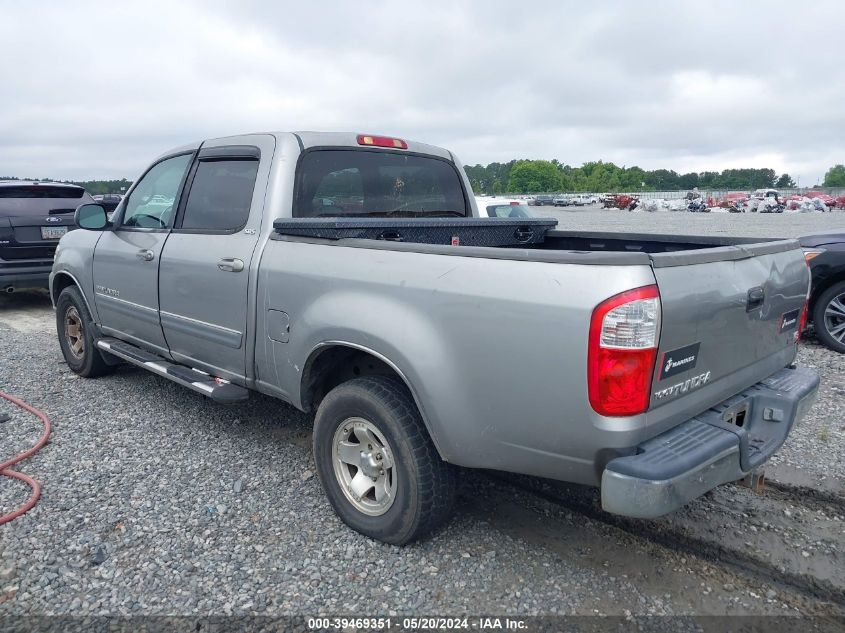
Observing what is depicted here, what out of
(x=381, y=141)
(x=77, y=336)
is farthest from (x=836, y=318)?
(x=77, y=336)

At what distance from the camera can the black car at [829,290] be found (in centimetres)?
637

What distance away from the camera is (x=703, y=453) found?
241 centimetres

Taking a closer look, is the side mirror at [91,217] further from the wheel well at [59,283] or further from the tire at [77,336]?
the wheel well at [59,283]

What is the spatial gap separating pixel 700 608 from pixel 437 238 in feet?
7.74

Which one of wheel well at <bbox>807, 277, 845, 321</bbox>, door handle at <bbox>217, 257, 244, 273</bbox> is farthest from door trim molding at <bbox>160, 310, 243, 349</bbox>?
wheel well at <bbox>807, 277, 845, 321</bbox>

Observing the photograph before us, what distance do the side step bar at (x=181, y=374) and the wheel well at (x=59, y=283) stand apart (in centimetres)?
98

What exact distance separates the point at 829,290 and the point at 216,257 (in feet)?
19.3

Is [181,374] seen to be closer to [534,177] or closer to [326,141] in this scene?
[326,141]

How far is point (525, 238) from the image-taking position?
14.7 ft

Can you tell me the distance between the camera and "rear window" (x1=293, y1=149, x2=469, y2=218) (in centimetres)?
380

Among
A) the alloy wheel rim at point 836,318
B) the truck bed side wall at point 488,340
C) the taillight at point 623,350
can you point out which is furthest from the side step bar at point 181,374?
the alloy wheel rim at point 836,318

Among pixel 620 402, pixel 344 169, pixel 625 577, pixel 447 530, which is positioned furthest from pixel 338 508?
pixel 344 169

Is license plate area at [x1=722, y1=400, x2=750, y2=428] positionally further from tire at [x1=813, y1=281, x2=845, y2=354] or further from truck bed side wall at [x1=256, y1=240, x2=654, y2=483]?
tire at [x1=813, y1=281, x2=845, y2=354]

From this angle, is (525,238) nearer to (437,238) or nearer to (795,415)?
(437,238)
